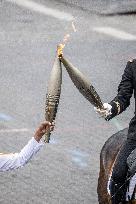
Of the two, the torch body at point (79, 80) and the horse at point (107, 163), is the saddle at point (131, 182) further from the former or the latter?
the torch body at point (79, 80)

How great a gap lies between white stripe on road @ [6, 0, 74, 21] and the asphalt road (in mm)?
37

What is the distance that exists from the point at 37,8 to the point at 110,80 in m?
7.09

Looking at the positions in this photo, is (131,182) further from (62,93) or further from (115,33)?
(115,33)

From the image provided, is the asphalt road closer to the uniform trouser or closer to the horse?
the horse

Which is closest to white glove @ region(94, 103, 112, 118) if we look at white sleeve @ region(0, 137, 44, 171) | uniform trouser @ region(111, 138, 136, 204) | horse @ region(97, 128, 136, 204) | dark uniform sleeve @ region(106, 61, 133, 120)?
dark uniform sleeve @ region(106, 61, 133, 120)

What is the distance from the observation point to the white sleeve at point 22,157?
5.62m

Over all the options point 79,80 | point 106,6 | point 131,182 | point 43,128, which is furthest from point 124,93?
point 106,6

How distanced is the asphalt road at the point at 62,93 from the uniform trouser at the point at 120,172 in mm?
1738

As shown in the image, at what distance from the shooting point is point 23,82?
1277 centimetres

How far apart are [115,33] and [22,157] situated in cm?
1198

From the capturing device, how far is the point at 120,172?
6566 mm

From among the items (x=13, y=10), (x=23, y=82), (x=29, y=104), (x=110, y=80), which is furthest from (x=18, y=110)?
(x=13, y=10)

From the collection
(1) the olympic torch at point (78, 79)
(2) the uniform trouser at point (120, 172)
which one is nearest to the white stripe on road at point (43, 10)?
(2) the uniform trouser at point (120, 172)

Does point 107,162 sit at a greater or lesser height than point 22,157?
lesser
